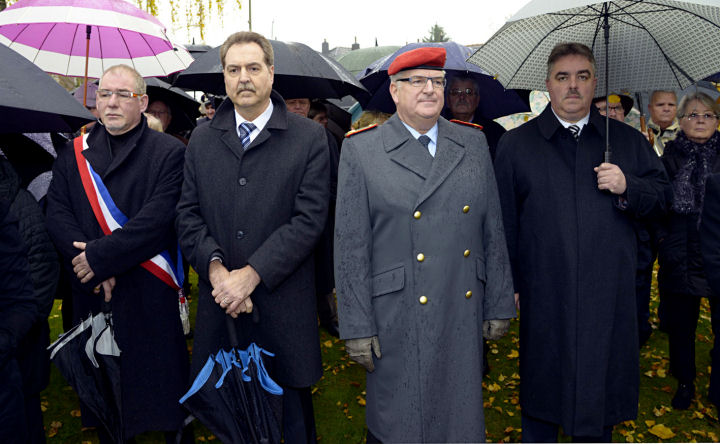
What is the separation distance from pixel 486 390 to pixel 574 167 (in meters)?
2.30

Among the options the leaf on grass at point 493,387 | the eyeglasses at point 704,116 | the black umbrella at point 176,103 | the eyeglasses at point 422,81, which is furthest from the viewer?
the black umbrella at point 176,103

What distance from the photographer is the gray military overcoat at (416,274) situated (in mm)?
2549

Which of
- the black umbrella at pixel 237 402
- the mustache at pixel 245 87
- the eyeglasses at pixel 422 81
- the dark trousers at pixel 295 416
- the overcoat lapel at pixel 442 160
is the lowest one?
the dark trousers at pixel 295 416

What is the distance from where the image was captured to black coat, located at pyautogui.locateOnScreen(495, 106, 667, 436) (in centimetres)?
285

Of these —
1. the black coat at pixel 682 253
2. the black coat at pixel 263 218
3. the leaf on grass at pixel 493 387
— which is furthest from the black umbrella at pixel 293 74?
the leaf on grass at pixel 493 387

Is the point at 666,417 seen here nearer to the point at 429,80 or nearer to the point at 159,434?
the point at 429,80

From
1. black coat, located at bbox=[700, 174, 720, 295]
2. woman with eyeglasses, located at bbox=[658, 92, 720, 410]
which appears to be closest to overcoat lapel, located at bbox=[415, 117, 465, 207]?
black coat, located at bbox=[700, 174, 720, 295]

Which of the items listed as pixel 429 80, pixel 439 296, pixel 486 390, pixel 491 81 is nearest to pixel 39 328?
pixel 439 296

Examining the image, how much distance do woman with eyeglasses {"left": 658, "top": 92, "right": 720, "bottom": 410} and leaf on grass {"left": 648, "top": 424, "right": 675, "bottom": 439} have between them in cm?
37

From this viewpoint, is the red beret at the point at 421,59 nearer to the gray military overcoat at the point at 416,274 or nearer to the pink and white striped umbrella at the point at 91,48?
the gray military overcoat at the point at 416,274

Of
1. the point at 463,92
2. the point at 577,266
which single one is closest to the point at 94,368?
the point at 577,266

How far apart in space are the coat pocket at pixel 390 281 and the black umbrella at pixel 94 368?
4.83 feet

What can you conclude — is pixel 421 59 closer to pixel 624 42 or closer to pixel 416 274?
pixel 416 274

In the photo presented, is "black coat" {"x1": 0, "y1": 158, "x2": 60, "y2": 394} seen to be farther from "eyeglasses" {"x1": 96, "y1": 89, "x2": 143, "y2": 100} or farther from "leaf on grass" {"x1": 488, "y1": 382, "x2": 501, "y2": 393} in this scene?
"leaf on grass" {"x1": 488, "y1": 382, "x2": 501, "y2": 393}
